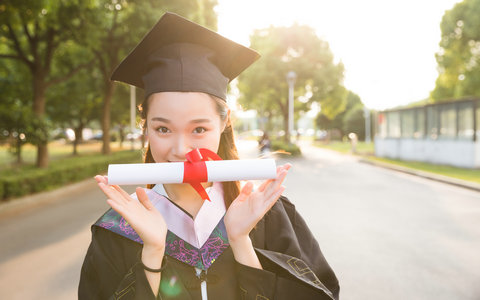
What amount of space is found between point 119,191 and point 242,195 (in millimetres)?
459

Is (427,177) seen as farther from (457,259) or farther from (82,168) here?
(82,168)

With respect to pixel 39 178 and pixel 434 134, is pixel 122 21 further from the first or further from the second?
pixel 434 134

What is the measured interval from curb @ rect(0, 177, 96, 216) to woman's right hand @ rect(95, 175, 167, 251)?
763cm

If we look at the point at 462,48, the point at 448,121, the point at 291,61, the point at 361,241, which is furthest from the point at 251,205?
the point at 462,48

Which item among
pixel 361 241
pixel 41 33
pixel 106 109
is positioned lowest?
pixel 361 241

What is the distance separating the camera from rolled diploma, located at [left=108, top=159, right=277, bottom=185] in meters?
1.24

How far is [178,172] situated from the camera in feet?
4.25

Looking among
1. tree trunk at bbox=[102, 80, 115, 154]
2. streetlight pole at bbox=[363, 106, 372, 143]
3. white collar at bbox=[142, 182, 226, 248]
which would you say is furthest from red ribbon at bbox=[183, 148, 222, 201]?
streetlight pole at bbox=[363, 106, 372, 143]

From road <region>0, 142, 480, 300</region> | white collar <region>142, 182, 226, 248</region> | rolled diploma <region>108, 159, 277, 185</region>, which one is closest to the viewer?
rolled diploma <region>108, 159, 277, 185</region>

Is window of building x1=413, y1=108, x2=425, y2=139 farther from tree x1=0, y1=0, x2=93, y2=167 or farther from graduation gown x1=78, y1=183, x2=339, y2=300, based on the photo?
graduation gown x1=78, y1=183, x2=339, y2=300

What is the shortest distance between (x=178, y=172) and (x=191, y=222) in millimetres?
391

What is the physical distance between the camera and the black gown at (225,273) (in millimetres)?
1456

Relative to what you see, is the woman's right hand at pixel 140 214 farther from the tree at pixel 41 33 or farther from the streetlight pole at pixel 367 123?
the streetlight pole at pixel 367 123

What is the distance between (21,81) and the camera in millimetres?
16172
